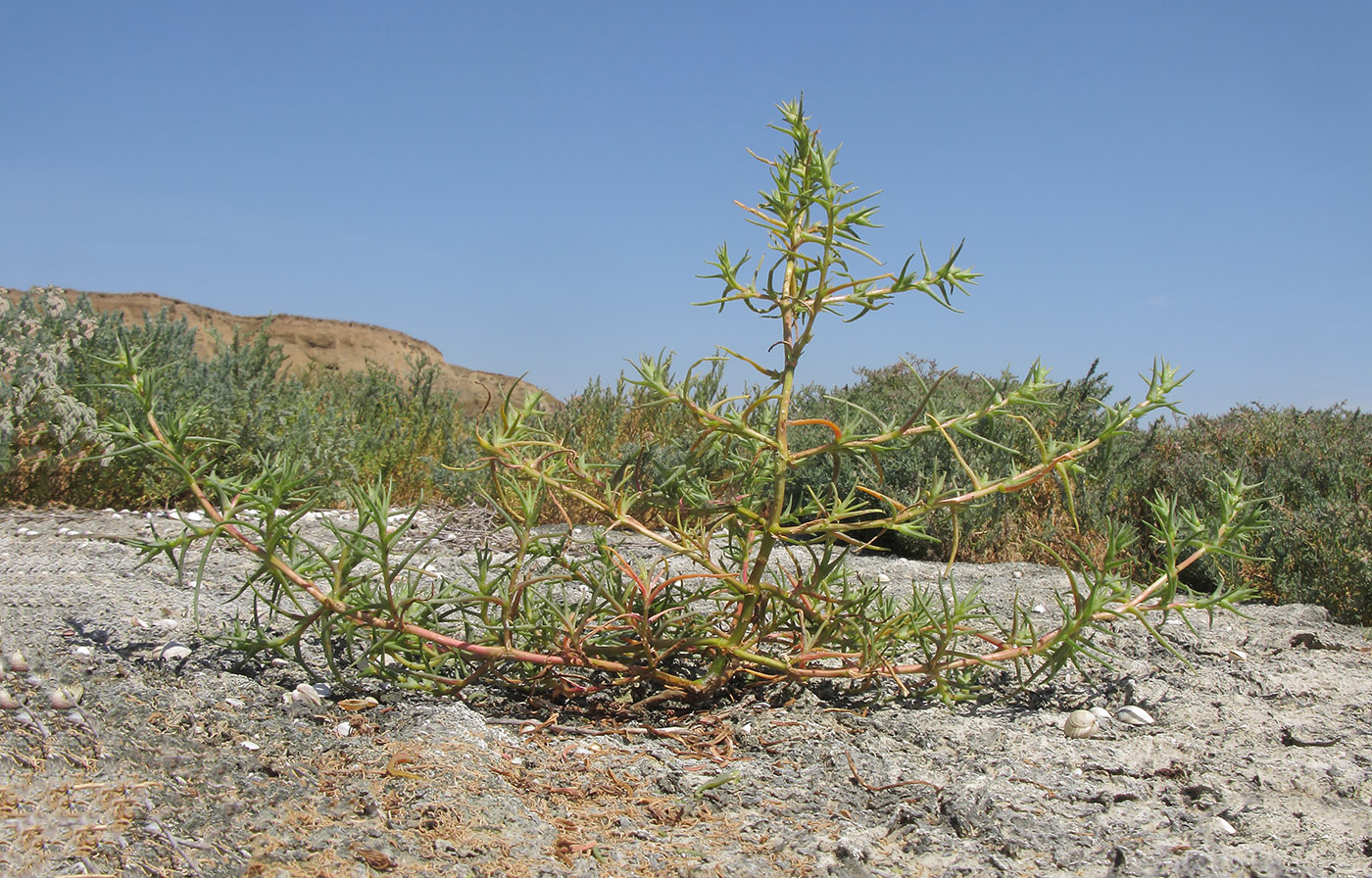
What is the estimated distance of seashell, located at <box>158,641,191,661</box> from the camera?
251cm

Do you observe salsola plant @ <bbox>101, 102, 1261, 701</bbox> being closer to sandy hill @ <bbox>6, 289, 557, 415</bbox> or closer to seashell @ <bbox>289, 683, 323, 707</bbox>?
seashell @ <bbox>289, 683, 323, 707</bbox>

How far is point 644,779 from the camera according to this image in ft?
6.97

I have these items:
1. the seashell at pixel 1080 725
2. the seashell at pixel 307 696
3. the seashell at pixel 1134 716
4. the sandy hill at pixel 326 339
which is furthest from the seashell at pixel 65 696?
the sandy hill at pixel 326 339

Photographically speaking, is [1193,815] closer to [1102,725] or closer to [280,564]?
[1102,725]

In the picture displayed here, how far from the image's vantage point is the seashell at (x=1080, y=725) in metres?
2.48

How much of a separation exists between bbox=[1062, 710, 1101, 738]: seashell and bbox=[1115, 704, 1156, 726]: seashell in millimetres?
104

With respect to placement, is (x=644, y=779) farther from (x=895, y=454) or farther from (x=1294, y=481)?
(x=1294, y=481)

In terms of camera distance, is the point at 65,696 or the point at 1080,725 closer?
the point at 65,696

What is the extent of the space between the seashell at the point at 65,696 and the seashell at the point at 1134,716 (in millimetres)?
2641

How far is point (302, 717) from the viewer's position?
7.52ft

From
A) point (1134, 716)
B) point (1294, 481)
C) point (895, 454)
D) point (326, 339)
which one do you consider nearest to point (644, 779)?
point (1134, 716)

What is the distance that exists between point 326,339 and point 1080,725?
18450 mm

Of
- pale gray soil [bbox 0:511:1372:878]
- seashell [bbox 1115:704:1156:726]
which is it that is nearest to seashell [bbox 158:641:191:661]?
pale gray soil [bbox 0:511:1372:878]

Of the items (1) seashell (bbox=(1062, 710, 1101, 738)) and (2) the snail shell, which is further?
(1) seashell (bbox=(1062, 710, 1101, 738))
